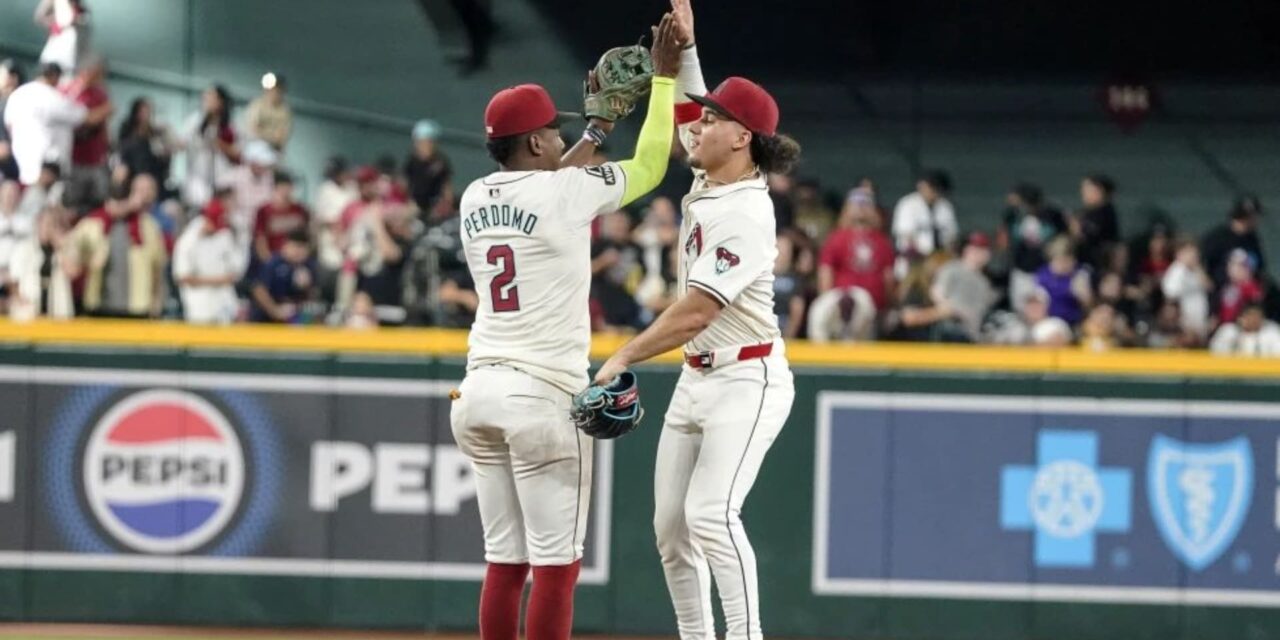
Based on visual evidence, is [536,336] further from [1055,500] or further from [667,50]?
[1055,500]

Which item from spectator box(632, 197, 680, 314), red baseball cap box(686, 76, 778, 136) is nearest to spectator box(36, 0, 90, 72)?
spectator box(632, 197, 680, 314)

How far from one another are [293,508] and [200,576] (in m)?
0.55

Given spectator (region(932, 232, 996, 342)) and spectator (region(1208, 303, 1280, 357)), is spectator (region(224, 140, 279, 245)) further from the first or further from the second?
spectator (region(1208, 303, 1280, 357))

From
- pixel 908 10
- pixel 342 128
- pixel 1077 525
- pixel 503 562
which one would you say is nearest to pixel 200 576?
pixel 503 562

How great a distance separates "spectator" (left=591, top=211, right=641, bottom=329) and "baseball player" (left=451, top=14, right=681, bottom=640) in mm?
5533

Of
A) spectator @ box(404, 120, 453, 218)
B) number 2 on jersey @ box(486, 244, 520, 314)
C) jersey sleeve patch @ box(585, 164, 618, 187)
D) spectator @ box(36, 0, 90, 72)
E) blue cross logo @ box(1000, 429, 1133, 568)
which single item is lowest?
blue cross logo @ box(1000, 429, 1133, 568)

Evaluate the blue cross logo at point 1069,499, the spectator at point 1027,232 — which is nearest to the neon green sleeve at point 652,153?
the blue cross logo at point 1069,499

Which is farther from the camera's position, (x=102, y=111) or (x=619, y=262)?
(x=102, y=111)

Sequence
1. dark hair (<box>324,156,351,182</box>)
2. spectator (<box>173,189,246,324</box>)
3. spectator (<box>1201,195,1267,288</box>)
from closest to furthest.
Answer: spectator (<box>173,189,246,324</box>)
spectator (<box>1201,195,1267,288</box>)
dark hair (<box>324,156,351,182</box>)

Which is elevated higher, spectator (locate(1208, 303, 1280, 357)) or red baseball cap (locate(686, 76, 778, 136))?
red baseball cap (locate(686, 76, 778, 136))

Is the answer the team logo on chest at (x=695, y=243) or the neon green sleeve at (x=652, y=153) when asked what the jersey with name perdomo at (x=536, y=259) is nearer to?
the neon green sleeve at (x=652, y=153)

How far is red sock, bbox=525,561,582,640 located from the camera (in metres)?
6.18

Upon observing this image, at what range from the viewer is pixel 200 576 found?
9.32 m

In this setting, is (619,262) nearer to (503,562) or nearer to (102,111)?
(102,111)
